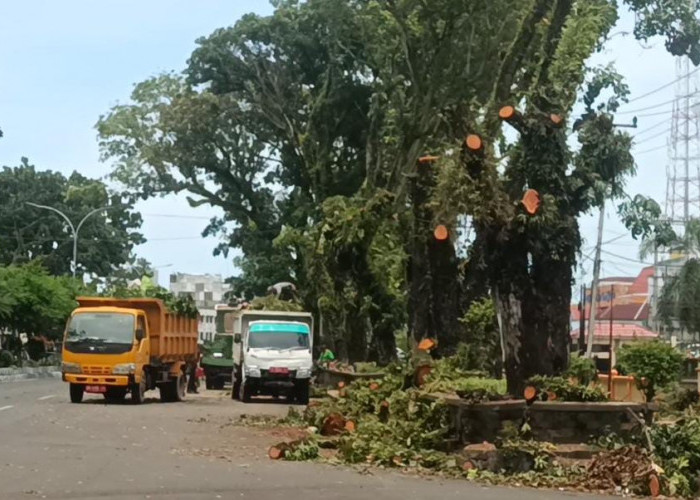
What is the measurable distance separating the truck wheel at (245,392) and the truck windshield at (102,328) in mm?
5575

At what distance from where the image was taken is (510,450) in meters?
15.1

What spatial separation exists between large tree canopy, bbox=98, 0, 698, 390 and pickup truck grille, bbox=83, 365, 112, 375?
765 centimetres

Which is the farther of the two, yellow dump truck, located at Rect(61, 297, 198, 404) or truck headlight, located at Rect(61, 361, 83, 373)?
yellow dump truck, located at Rect(61, 297, 198, 404)

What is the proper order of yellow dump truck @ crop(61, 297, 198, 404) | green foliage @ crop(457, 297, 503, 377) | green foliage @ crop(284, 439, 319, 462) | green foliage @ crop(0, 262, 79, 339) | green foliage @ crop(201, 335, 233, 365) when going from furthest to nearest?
1. green foliage @ crop(0, 262, 79, 339)
2. green foliage @ crop(201, 335, 233, 365)
3. yellow dump truck @ crop(61, 297, 198, 404)
4. green foliage @ crop(457, 297, 503, 377)
5. green foliage @ crop(284, 439, 319, 462)

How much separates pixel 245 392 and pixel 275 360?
5.60ft

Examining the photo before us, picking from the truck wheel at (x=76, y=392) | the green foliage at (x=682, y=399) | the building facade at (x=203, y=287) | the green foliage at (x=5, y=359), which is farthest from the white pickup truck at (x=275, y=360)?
the building facade at (x=203, y=287)

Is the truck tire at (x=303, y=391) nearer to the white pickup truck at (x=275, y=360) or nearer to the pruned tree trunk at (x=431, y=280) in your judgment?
the white pickup truck at (x=275, y=360)

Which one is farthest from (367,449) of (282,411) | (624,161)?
(624,161)

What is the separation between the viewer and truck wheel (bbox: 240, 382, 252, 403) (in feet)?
113

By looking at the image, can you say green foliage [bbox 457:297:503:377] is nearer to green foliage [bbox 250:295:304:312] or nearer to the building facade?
green foliage [bbox 250:295:304:312]

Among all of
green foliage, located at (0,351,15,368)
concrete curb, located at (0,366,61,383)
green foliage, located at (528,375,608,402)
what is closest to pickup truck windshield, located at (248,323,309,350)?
concrete curb, located at (0,366,61,383)

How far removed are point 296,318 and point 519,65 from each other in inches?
469

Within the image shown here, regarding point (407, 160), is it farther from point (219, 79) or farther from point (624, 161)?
point (219, 79)

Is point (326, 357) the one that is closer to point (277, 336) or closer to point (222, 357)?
point (277, 336)
